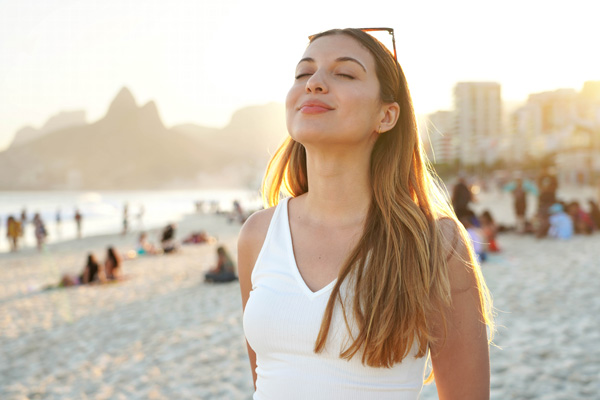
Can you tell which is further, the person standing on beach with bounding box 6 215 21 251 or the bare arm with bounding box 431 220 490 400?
the person standing on beach with bounding box 6 215 21 251

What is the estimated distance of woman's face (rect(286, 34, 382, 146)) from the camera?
5.05ft

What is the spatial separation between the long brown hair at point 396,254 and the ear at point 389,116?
0.02 m

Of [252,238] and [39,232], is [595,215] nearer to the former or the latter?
[252,238]

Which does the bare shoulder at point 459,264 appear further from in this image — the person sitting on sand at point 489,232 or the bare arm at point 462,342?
the person sitting on sand at point 489,232

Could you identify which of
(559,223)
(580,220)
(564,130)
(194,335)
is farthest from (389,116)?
(564,130)

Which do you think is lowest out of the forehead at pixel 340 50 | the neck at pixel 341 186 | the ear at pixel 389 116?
the neck at pixel 341 186

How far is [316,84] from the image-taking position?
60.2 inches

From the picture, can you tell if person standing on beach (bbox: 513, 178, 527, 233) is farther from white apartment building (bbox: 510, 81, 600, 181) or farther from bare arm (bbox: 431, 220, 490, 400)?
white apartment building (bbox: 510, 81, 600, 181)

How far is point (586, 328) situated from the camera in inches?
212

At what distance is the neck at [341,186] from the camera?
166cm

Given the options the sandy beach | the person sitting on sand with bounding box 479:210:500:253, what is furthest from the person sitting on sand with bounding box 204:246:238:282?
the person sitting on sand with bounding box 479:210:500:253

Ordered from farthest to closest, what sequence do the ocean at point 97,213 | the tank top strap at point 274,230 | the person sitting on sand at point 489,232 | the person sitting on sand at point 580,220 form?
the ocean at point 97,213
the person sitting on sand at point 580,220
the person sitting on sand at point 489,232
the tank top strap at point 274,230

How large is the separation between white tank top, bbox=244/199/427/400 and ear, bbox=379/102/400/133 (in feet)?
1.91

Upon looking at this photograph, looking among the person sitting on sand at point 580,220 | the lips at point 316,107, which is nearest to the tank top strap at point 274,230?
the lips at point 316,107
